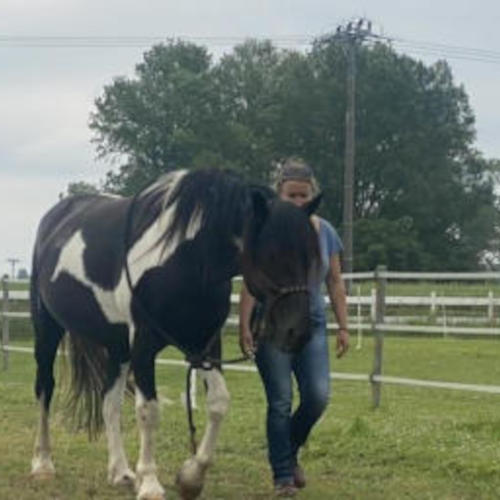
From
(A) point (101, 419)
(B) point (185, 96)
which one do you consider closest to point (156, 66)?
(B) point (185, 96)

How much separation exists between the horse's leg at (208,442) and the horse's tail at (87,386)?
4.88 feet

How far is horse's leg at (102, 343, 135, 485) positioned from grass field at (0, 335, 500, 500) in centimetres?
13

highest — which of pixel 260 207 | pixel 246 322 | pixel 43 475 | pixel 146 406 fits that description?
pixel 260 207

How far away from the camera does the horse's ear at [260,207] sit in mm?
5020

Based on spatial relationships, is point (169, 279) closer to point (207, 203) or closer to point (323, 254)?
point (207, 203)

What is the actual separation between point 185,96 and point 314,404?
53.1 metres

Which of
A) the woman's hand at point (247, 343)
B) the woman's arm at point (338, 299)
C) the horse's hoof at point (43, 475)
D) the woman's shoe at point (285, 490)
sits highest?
the woman's arm at point (338, 299)

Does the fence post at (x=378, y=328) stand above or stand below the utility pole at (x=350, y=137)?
below

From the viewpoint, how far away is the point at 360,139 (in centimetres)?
5425

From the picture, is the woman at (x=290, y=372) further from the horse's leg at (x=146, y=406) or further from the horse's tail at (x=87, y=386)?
the horse's tail at (x=87, y=386)

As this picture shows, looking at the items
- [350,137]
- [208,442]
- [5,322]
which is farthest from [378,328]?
[350,137]

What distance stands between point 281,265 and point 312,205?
0.41 m

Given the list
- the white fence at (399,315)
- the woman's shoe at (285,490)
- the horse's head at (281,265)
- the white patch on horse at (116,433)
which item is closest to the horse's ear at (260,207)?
the horse's head at (281,265)

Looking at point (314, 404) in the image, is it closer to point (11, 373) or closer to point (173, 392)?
point (173, 392)
